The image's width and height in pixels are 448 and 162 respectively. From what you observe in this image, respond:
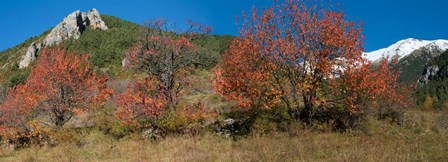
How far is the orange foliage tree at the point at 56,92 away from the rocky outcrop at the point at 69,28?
135 meters

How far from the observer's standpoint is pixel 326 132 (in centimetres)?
2031

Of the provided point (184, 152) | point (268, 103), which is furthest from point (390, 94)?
point (184, 152)

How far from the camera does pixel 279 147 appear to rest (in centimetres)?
1619

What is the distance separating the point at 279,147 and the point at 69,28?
161 m

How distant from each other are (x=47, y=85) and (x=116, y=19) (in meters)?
167

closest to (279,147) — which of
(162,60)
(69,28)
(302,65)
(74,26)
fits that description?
(302,65)

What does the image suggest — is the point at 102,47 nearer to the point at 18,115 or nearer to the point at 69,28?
the point at 69,28

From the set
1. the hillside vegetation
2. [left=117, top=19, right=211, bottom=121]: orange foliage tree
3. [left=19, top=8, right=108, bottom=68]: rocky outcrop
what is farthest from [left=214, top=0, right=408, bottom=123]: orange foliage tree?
[left=19, top=8, right=108, bottom=68]: rocky outcrop

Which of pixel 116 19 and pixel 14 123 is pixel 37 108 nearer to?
pixel 14 123

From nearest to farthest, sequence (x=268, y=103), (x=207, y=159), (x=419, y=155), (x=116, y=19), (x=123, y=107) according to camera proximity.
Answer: (x=419, y=155) → (x=207, y=159) → (x=268, y=103) → (x=123, y=107) → (x=116, y=19)

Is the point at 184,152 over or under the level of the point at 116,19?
under

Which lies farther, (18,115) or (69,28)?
(69,28)

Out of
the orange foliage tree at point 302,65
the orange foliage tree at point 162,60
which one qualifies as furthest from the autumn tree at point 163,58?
the orange foliage tree at point 302,65

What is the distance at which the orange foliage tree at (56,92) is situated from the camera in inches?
1066
